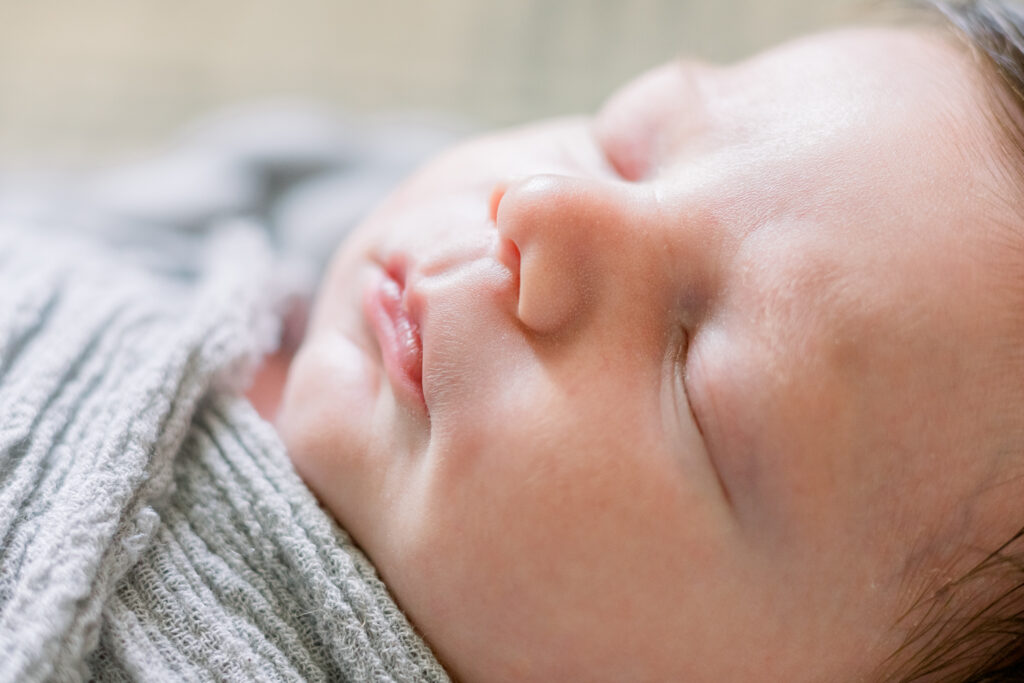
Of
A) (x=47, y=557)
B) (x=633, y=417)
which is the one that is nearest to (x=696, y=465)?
(x=633, y=417)

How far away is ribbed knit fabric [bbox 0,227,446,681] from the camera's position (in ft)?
2.06

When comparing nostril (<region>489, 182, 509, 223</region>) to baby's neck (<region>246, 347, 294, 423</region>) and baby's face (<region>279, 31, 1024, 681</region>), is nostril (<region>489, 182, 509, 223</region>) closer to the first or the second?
baby's face (<region>279, 31, 1024, 681</region>)

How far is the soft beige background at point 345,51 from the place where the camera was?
1.38 metres

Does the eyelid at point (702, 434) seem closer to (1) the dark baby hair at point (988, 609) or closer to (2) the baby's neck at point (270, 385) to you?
(1) the dark baby hair at point (988, 609)

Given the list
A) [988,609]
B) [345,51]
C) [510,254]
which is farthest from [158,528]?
[345,51]

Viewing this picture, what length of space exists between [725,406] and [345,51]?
3.42 ft

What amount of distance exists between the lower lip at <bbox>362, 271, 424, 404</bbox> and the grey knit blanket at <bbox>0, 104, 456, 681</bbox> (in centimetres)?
12

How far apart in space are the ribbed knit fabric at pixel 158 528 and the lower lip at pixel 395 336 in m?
0.12

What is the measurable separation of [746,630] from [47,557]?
469mm

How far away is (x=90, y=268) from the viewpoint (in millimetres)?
897

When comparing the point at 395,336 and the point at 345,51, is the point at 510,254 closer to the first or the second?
the point at 395,336

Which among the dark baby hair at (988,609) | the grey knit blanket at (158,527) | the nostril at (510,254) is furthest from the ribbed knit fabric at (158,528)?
the dark baby hair at (988,609)

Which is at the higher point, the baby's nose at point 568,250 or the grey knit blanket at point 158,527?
the baby's nose at point 568,250

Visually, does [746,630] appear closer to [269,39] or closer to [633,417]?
[633,417]
